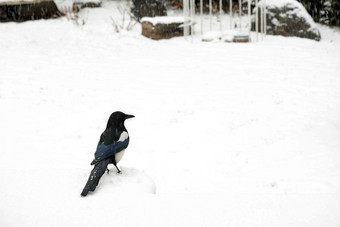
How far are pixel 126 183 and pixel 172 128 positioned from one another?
8.31ft

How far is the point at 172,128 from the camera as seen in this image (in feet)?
22.4

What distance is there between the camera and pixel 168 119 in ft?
23.3

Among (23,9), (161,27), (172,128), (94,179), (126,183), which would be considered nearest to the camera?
(94,179)

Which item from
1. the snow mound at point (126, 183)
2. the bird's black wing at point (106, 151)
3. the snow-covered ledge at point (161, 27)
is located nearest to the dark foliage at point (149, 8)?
the snow-covered ledge at point (161, 27)

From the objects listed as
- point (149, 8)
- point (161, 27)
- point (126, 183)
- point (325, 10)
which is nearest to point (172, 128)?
point (126, 183)

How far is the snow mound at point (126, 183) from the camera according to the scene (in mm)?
4250

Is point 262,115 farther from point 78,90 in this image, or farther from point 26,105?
point 26,105

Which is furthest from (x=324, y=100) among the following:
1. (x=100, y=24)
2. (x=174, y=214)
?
(x=100, y=24)

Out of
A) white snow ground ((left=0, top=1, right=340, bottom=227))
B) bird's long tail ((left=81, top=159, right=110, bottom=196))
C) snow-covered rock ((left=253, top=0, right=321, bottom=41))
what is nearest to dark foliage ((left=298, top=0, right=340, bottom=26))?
white snow ground ((left=0, top=1, right=340, bottom=227))

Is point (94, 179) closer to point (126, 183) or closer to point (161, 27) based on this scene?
point (126, 183)

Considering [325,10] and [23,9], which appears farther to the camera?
[325,10]

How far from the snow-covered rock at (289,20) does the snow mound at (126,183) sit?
27.2ft

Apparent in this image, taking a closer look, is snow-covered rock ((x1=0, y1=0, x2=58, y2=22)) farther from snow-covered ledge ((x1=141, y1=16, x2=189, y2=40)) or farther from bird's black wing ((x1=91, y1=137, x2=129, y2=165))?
bird's black wing ((x1=91, y1=137, x2=129, y2=165))

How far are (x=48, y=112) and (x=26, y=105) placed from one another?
0.54 m
